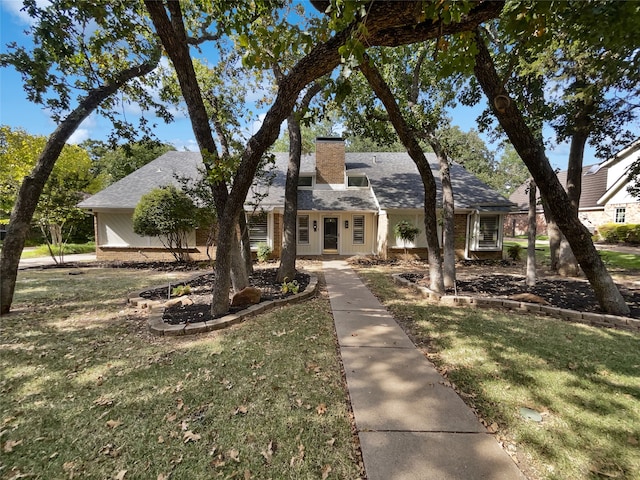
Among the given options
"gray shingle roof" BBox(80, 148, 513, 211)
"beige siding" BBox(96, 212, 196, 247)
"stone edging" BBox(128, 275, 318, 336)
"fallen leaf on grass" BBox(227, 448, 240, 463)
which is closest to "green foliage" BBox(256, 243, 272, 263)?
"gray shingle roof" BBox(80, 148, 513, 211)

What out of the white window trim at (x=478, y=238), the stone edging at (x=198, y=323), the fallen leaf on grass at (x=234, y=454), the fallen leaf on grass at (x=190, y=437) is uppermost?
the white window trim at (x=478, y=238)

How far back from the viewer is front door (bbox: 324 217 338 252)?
47.8ft

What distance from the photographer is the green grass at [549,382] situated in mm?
2094

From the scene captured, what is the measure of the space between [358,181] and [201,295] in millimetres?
11444

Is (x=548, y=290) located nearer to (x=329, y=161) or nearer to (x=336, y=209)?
(x=336, y=209)

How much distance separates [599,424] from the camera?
7.87ft

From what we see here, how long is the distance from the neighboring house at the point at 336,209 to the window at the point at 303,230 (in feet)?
0.16

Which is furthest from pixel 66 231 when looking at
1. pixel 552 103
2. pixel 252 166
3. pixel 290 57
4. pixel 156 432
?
pixel 552 103

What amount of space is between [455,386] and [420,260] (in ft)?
34.8

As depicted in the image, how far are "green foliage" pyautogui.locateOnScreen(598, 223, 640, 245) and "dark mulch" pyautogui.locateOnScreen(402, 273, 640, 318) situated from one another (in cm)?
1675

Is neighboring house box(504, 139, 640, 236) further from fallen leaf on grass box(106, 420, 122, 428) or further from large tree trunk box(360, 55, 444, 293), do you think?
fallen leaf on grass box(106, 420, 122, 428)

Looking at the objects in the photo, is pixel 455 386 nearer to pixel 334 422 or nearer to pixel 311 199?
pixel 334 422

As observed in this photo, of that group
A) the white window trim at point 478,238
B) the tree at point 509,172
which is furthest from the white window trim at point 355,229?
the tree at point 509,172

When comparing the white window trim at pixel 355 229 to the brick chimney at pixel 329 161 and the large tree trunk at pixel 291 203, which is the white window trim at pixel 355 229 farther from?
the large tree trunk at pixel 291 203
